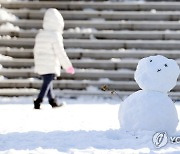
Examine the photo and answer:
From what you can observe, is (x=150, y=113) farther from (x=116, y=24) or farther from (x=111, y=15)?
(x=111, y=15)

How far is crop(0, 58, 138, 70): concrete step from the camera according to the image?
33.7 ft

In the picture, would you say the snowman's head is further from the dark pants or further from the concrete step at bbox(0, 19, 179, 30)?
the concrete step at bbox(0, 19, 179, 30)

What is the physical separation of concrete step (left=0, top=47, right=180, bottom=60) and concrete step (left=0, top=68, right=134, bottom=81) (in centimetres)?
43

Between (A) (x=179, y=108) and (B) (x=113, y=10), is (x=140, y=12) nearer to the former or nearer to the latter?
(B) (x=113, y=10)

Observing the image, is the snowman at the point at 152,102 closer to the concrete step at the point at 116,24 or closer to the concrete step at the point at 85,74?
the concrete step at the point at 85,74

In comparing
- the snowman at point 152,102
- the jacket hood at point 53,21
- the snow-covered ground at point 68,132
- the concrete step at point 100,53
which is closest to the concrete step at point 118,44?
the concrete step at point 100,53

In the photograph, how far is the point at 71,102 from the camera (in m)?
9.20

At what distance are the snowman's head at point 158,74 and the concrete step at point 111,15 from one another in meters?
5.71

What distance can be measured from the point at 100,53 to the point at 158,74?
16.2ft

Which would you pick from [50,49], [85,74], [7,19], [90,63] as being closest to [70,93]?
[85,74]

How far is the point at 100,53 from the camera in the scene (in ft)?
34.3

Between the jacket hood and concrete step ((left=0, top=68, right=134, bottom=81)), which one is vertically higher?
the jacket hood

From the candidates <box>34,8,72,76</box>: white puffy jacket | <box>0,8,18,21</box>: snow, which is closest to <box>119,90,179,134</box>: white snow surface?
→ <box>34,8,72,76</box>: white puffy jacket

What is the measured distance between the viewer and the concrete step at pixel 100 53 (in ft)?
34.0
